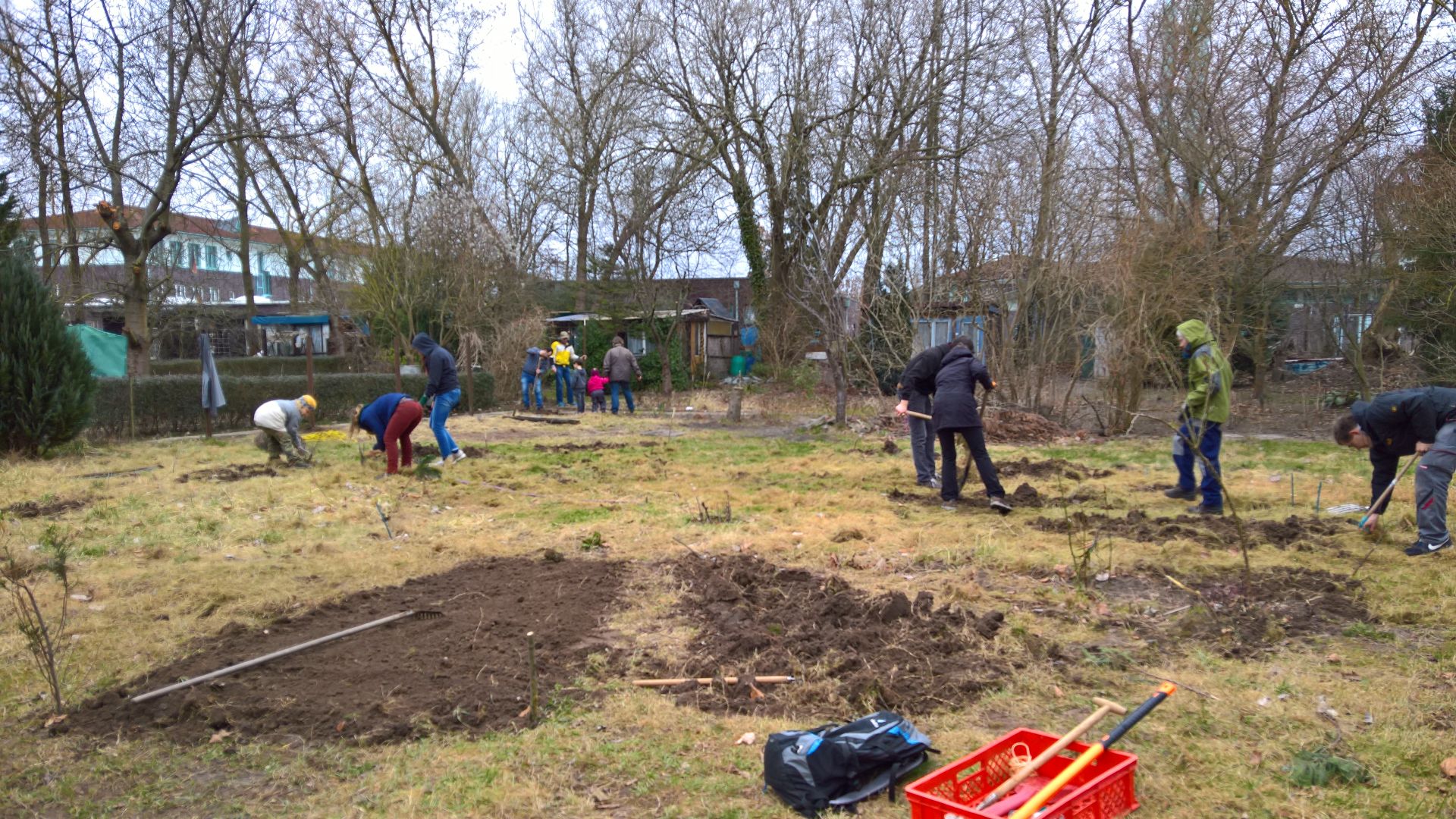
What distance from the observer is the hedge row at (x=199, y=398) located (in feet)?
43.5

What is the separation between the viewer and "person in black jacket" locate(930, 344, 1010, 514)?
7652mm

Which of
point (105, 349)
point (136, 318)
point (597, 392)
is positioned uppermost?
point (136, 318)

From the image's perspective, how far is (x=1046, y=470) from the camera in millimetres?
10039

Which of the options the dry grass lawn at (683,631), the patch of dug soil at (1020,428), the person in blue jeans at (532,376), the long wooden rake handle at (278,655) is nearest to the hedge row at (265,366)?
the person in blue jeans at (532,376)

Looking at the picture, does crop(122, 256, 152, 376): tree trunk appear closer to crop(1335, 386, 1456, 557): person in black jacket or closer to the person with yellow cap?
the person with yellow cap

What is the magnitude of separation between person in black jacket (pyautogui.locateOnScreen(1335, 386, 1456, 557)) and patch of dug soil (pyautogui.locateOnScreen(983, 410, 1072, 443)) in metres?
7.39

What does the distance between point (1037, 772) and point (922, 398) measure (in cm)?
605

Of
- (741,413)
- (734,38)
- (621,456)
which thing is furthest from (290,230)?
(621,456)

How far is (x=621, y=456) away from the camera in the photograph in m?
11.7

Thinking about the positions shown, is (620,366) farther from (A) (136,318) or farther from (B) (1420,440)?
(B) (1420,440)

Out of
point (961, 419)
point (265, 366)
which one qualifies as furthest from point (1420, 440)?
point (265, 366)

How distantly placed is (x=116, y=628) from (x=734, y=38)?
21.4m

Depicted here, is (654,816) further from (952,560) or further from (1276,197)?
(1276,197)

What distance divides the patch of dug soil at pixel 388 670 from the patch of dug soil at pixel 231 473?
525 centimetres
